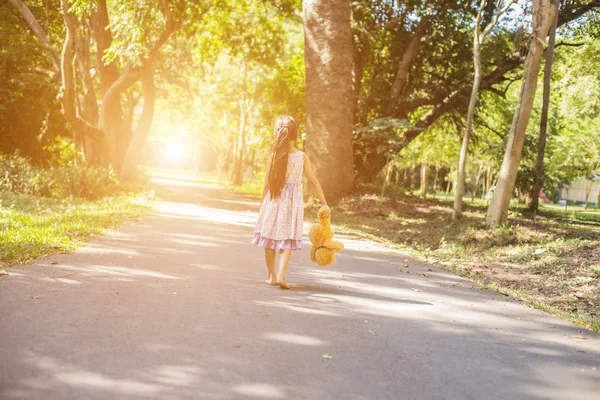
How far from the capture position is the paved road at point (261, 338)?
3.57 m

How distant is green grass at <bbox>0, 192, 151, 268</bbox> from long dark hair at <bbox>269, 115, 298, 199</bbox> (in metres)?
3.24

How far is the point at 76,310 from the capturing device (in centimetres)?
489

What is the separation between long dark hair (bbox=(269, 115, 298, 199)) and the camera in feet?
22.2

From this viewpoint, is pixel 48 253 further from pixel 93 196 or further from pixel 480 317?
pixel 93 196

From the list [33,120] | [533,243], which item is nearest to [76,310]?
[533,243]

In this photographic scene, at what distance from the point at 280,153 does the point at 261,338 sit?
278 cm

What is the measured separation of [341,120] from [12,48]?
37.0ft

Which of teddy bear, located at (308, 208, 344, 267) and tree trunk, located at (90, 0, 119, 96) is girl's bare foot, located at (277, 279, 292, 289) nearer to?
teddy bear, located at (308, 208, 344, 267)

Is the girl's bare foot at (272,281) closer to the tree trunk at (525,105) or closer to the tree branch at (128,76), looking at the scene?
the tree trunk at (525,105)

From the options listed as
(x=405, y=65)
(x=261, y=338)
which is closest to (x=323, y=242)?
(x=261, y=338)

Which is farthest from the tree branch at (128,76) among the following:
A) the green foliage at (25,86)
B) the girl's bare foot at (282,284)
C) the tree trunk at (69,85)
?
the girl's bare foot at (282,284)

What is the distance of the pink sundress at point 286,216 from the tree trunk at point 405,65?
14.8 m

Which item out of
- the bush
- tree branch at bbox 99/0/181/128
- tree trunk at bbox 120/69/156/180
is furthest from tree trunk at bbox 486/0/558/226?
tree trunk at bbox 120/69/156/180

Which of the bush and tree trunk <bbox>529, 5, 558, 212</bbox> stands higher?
tree trunk <bbox>529, 5, 558, 212</bbox>
